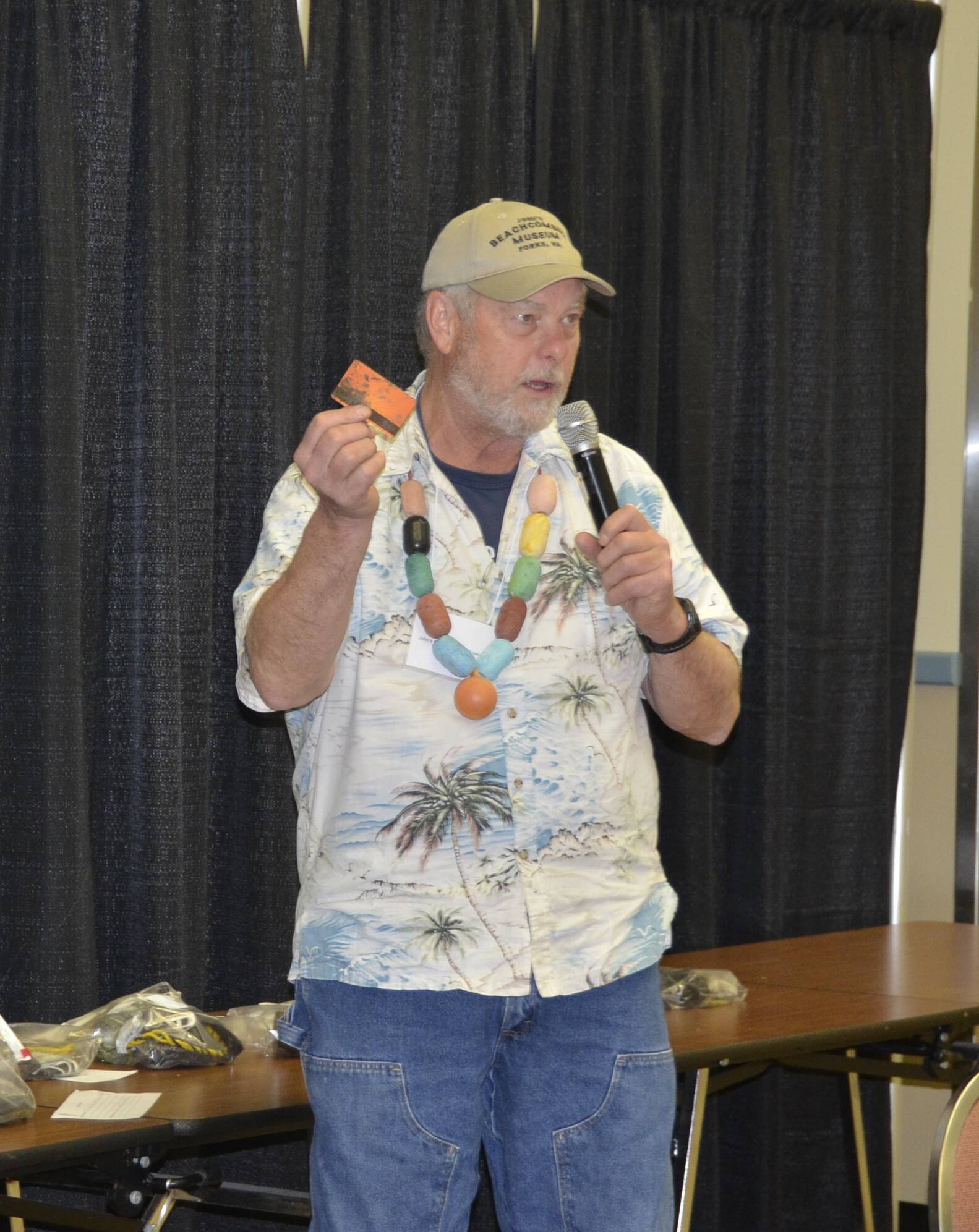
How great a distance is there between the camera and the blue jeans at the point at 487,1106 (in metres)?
1.59

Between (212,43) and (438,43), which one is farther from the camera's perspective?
(438,43)

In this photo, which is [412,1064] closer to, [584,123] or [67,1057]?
[67,1057]

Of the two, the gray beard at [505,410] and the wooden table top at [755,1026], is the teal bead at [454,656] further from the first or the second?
the wooden table top at [755,1026]

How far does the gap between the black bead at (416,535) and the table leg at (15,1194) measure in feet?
3.24

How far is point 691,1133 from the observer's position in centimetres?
242

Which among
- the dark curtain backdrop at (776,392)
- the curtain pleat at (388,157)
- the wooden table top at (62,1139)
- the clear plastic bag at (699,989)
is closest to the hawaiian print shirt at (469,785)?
the wooden table top at (62,1139)

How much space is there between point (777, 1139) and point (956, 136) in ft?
7.53

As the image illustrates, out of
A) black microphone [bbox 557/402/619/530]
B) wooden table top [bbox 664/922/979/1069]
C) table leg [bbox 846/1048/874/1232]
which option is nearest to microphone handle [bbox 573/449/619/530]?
black microphone [bbox 557/402/619/530]

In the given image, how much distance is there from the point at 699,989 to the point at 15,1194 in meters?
1.14

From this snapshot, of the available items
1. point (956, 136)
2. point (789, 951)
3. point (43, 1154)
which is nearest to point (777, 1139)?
point (789, 951)

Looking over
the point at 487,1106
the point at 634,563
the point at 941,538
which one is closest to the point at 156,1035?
the point at 487,1106

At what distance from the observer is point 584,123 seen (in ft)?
9.92

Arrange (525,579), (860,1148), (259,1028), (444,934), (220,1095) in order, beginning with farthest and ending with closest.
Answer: (860,1148), (259,1028), (220,1095), (525,579), (444,934)

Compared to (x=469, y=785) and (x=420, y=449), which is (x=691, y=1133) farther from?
(x=420, y=449)
